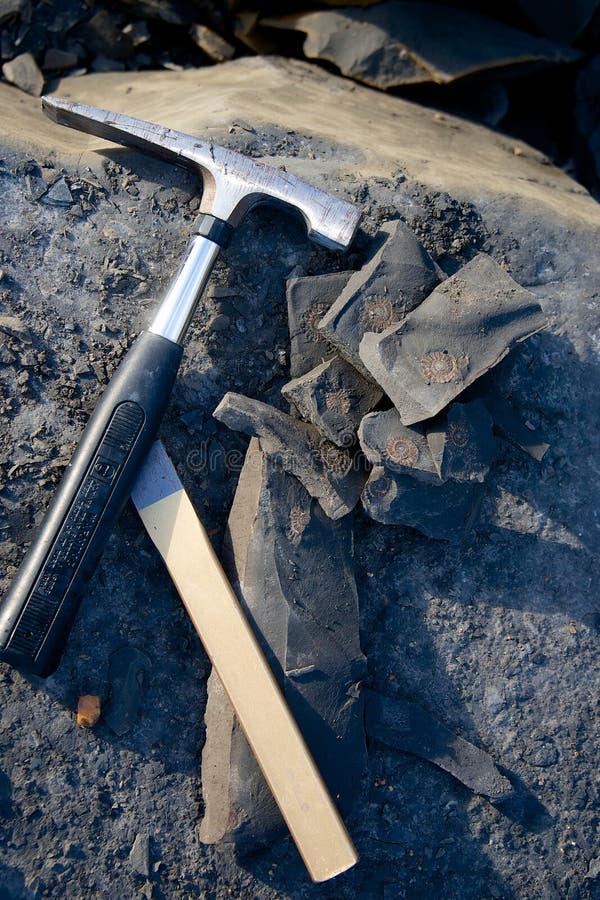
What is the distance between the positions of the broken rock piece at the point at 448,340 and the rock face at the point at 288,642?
47 centimetres

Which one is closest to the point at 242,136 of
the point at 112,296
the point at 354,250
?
the point at 354,250

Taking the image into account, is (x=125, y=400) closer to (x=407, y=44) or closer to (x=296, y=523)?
(x=296, y=523)

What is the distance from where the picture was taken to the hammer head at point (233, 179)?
207cm

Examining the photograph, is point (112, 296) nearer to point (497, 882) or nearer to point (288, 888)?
point (288, 888)

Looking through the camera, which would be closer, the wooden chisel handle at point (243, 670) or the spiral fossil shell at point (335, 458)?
the wooden chisel handle at point (243, 670)

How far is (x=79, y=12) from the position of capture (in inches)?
118

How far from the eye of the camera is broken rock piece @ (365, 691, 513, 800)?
208cm

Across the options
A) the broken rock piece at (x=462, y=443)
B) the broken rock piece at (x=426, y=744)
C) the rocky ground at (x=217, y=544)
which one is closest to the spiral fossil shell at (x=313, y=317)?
the rocky ground at (x=217, y=544)

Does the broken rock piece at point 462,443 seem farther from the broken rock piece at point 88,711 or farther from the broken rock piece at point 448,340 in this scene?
the broken rock piece at point 88,711

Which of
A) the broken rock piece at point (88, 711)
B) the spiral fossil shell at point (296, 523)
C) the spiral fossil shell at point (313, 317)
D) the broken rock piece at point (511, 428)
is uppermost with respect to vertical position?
the spiral fossil shell at point (313, 317)

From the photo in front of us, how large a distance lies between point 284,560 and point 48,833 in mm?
1124

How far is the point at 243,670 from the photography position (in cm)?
192

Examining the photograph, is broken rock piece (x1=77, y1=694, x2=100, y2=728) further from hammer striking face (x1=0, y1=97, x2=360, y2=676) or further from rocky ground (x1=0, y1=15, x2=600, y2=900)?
hammer striking face (x1=0, y1=97, x2=360, y2=676)

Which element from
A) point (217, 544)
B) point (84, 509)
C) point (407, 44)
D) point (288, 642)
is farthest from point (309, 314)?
point (407, 44)
